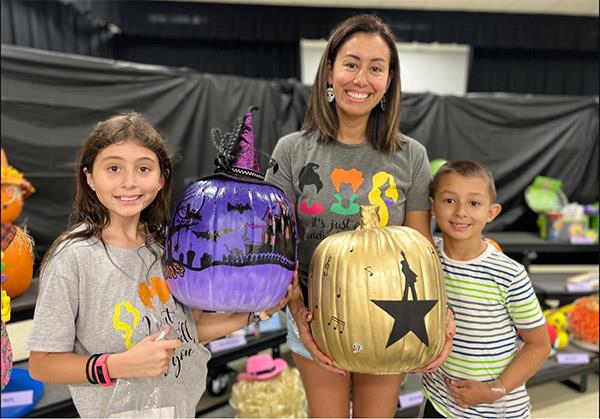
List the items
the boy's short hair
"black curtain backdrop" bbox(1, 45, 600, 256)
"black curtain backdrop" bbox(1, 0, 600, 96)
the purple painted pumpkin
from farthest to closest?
"black curtain backdrop" bbox(1, 0, 600, 96)
"black curtain backdrop" bbox(1, 45, 600, 256)
the boy's short hair
the purple painted pumpkin

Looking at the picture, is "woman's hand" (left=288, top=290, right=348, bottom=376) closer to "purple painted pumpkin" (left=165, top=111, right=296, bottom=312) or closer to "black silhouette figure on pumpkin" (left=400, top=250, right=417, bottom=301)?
"purple painted pumpkin" (left=165, top=111, right=296, bottom=312)

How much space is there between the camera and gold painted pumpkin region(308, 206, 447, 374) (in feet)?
3.77

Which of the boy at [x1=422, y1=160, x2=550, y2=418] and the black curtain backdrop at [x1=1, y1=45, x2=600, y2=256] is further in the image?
the black curtain backdrop at [x1=1, y1=45, x2=600, y2=256]

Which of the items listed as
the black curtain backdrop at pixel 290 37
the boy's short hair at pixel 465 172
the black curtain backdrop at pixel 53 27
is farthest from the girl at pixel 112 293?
the black curtain backdrop at pixel 290 37

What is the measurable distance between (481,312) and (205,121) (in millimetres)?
3028

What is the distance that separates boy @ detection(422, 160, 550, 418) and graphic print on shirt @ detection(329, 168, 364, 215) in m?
0.30

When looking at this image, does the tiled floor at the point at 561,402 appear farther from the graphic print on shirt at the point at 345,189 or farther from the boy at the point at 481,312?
the graphic print on shirt at the point at 345,189

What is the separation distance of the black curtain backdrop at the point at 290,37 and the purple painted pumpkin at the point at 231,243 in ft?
19.8

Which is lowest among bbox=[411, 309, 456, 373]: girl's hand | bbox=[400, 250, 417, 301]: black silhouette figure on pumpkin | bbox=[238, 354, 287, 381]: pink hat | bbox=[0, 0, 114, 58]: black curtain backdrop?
bbox=[238, 354, 287, 381]: pink hat

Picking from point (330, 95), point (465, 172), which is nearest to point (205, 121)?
point (330, 95)

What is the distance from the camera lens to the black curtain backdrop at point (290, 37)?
6777 millimetres

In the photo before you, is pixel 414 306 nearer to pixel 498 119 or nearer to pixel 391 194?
pixel 391 194

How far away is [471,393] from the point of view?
56.7 inches

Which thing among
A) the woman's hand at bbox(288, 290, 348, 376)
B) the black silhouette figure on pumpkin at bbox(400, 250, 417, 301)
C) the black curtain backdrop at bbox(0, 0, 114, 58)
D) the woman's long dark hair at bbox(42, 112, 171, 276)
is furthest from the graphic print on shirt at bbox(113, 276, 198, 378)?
the black curtain backdrop at bbox(0, 0, 114, 58)
